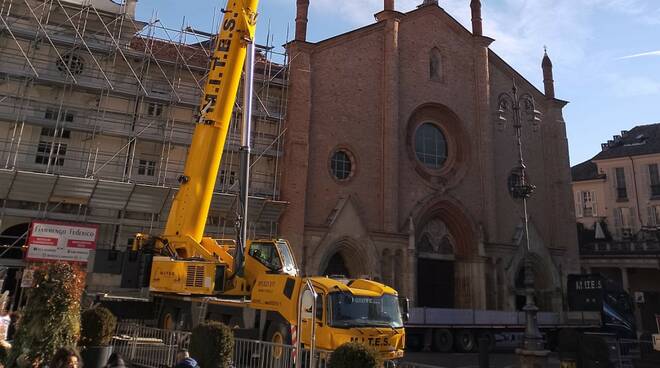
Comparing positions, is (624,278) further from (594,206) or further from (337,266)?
(337,266)

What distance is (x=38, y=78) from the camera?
763 inches

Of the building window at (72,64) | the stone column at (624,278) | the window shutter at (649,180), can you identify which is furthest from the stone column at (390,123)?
the window shutter at (649,180)

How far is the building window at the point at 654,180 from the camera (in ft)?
131

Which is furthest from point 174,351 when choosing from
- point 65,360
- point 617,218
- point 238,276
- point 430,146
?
point 617,218

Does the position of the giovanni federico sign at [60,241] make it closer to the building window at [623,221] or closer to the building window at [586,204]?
the building window at [623,221]

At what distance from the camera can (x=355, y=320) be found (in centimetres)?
1074

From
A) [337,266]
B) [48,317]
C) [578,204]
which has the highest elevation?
[578,204]

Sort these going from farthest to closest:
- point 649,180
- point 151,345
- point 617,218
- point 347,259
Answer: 1. point 617,218
2. point 649,180
3. point 347,259
4. point 151,345

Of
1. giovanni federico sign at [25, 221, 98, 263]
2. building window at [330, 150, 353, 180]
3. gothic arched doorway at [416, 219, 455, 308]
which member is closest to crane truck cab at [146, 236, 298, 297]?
giovanni federico sign at [25, 221, 98, 263]

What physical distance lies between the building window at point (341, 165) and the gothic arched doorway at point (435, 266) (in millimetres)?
5777

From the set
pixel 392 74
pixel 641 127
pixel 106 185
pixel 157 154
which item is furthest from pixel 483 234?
pixel 641 127

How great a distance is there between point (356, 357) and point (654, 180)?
1677 inches

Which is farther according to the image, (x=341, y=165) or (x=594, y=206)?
(x=594, y=206)

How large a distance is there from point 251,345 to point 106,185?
12.3 m
